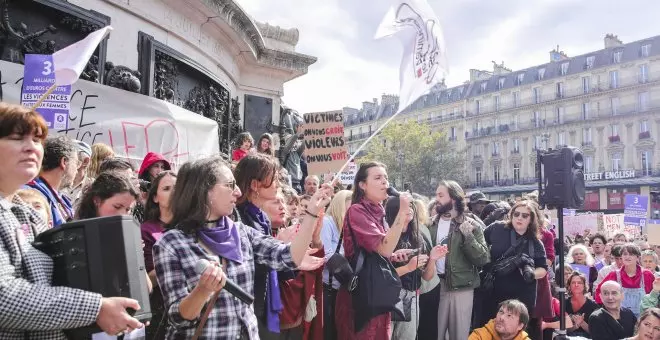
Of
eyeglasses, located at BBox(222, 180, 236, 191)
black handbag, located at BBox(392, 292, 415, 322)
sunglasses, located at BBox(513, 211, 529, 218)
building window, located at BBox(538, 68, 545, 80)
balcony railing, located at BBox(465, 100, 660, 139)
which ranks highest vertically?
building window, located at BBox(538, 68, 545, 80)

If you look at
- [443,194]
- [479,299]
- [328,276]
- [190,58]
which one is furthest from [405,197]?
[190,58]

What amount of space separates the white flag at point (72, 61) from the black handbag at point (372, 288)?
2.52m

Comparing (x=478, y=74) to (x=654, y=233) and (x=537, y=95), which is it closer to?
(x=537, y=95)

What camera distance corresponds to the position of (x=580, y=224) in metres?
18.3

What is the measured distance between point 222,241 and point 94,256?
2.71 ft

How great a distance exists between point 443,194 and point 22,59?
437cm

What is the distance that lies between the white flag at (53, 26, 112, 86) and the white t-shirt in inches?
151

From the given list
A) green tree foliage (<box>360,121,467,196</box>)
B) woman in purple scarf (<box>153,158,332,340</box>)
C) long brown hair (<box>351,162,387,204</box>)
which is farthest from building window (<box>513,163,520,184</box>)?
woman in purple scarf (<box>153,158,332,340</box>)

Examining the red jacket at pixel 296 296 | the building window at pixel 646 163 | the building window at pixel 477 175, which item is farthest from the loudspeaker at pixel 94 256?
the building window at pixel 477 175

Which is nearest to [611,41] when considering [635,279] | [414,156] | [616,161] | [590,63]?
[590,63]

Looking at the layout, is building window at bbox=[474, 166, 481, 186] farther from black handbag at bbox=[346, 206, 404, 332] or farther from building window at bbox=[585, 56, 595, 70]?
black handbag at bbox=[346, 206, 404, 332]

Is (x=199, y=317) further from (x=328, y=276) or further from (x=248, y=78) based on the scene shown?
(x=248, y=78)

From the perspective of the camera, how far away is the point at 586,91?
6166cm

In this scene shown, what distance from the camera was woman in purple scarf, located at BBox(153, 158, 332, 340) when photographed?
263cm
